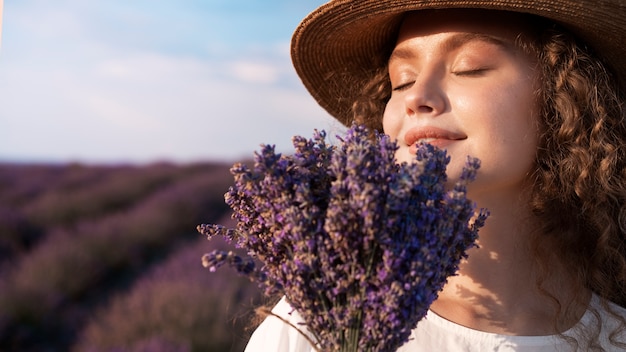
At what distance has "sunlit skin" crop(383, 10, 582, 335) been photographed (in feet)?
5.32

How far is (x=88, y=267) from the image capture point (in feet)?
19.9

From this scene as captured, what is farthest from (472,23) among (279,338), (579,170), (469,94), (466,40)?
(279,338)

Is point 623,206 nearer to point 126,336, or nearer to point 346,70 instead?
point 346,70

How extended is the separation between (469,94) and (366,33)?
50 cm

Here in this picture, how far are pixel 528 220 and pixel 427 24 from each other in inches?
24.2

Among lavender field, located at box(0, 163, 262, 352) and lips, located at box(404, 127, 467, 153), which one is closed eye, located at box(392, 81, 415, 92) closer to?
lips, located at box(404, 127, 467, 153)

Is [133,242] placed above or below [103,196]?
below

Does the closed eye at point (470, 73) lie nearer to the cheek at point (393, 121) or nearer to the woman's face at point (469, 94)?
the woman's face at point (469, 94)

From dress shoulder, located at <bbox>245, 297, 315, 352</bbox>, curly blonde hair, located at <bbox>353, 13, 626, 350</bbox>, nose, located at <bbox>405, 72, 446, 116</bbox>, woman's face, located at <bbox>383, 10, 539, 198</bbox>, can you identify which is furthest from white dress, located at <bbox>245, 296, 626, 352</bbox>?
nose, located at <bbox>405, 72, 446, 116</bbox>

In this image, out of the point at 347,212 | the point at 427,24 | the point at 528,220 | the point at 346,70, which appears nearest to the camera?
the point at 347,212

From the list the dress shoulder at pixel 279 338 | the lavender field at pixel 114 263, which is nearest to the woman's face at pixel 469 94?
the dress shoulder at pixel 279 338

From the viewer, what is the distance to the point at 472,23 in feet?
5.58

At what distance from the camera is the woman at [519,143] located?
1.65 metres

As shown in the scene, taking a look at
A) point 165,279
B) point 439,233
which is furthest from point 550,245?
point 165,279
